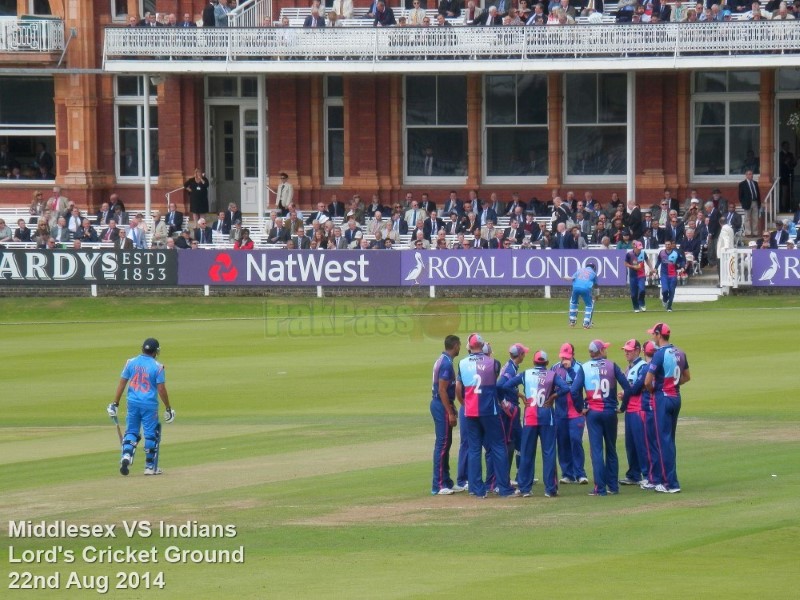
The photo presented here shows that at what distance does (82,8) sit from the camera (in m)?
47.9

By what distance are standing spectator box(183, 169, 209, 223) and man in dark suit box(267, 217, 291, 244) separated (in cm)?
395

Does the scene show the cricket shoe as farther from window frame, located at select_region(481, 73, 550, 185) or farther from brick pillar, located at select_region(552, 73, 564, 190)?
window frame, located at select_region(481, 73, 550, 185)

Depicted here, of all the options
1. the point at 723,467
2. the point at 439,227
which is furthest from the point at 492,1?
the point at 723,467

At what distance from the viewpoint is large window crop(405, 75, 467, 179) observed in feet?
154

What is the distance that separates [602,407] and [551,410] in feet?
1.92

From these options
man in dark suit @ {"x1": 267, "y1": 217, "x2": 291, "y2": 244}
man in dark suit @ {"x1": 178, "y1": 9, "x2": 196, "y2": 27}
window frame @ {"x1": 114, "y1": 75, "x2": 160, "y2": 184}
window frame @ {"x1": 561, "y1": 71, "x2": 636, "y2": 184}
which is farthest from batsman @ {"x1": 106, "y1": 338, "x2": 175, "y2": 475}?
window frame @ {"x1": 114, "y1": 75, "x2": 160, "y2": 184}

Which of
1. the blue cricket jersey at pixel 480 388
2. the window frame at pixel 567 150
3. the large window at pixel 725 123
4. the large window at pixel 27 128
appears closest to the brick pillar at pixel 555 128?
the window frame at pixel 567 150

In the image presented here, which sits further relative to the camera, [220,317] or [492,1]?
[492,1]

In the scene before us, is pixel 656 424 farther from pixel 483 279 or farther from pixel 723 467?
pixel 483 279

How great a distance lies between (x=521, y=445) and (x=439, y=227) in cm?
2591

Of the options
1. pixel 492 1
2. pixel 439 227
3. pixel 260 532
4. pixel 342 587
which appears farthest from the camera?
pixel 492 1

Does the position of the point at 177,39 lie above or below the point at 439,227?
above

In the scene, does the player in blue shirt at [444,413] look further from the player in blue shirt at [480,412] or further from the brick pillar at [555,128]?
the brick pillar at [555,128]

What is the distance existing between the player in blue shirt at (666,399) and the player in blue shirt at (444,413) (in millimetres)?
2136
